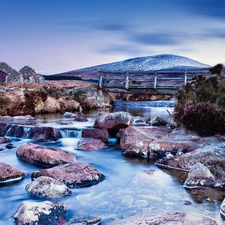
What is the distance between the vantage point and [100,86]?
1008 inches

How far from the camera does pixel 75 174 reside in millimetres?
7879

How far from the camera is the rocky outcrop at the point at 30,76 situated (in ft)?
142

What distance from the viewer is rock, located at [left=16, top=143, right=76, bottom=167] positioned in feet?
31.1

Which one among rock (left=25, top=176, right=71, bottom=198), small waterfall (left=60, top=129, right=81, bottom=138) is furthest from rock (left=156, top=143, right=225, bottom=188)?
small waterfall (left=60, top=129, right=81, bottom=138)

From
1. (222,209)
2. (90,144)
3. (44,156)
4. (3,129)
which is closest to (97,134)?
(90,144)

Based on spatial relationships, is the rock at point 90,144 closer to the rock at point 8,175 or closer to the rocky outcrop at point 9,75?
the rock at point 8,175

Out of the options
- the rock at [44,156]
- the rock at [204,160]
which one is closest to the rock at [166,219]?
the rock at [204,160]

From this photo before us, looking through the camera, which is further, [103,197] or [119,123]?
[119,123]

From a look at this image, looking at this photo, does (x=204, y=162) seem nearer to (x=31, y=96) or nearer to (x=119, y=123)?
(x=119, y=123)

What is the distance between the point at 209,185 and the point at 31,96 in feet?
65.5

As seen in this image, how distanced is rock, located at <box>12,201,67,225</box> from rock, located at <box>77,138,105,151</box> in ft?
19.9

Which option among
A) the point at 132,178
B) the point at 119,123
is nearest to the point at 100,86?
the point at 119,123

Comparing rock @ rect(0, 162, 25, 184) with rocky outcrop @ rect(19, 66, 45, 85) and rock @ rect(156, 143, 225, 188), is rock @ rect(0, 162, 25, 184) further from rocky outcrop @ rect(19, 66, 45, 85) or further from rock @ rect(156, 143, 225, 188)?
rocky outcrop @ rect(19, 66, 45, 85)

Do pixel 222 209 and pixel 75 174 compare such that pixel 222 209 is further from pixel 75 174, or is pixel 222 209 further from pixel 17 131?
pixel 17 131
